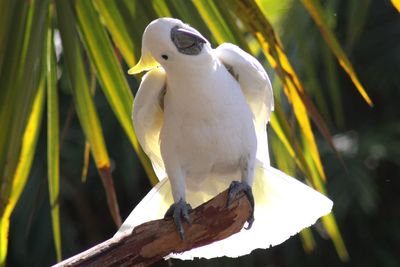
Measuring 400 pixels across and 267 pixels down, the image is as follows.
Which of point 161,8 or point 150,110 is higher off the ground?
point 161,8

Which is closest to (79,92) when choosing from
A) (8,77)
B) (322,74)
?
(8,77)

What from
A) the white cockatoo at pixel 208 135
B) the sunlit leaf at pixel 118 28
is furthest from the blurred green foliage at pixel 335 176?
the sunlit leaf at pixel 118 28

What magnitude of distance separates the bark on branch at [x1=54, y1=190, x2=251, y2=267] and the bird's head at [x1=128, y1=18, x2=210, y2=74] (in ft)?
1.07

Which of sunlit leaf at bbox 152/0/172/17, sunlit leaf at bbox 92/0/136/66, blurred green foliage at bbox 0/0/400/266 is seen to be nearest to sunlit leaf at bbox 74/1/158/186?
sunlit leaf at bbox 92/0/136/66

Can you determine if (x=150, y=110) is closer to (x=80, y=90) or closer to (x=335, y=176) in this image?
(x=80, y=90)

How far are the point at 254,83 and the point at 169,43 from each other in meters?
0.37

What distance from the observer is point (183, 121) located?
217 centimetres

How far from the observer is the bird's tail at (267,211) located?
2338 millimetres

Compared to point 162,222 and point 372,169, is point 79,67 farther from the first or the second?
point 372,169

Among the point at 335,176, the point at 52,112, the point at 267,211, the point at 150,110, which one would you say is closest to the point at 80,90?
the point at 52,112

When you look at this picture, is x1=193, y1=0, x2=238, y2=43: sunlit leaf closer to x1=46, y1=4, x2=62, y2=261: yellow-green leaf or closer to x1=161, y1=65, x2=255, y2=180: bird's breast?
x1=161, y1=65, x2=255, y2=180: bird's breast

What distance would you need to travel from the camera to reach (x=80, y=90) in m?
2.19

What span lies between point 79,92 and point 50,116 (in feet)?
0.35

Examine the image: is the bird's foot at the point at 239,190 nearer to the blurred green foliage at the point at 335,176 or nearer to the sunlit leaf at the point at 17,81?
the sunlit leaf at the point at 17,81
